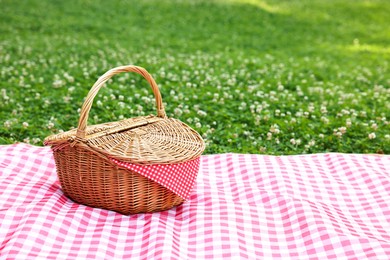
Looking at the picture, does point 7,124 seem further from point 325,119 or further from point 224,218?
point 325,119

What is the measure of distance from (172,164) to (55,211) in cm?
88

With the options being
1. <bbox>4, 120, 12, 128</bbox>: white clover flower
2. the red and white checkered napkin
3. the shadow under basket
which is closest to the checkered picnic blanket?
the shadow under basket

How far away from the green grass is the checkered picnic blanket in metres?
1.06

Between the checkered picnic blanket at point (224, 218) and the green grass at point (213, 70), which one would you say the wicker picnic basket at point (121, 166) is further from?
the green grass at point (213, 70)

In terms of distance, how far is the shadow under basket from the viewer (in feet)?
12.6

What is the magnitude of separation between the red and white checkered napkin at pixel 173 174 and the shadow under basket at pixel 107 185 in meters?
0.05

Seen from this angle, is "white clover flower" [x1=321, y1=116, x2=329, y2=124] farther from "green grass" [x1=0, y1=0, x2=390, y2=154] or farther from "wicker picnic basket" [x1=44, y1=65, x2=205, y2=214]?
"wicker picnic basket" [x1=44, y1=65, x2=205, y2=214]

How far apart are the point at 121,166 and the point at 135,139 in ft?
1.22

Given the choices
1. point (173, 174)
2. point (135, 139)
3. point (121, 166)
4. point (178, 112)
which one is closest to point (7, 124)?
point (178, 112)

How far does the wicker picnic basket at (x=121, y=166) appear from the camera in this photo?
12.5 feet

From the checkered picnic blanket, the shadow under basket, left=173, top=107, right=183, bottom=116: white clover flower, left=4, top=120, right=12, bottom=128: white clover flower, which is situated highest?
the shadow under basket

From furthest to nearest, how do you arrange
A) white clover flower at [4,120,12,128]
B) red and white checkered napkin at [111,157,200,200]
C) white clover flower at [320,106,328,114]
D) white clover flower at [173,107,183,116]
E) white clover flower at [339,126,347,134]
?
white clover flower at [320,106,328,114] → white clover flower at [173,107,183,116] → white clover flower at [339,126,347,134] → white clover flower at [4,120,12,128] → red and white checkered napkin at [111,157,200,200]

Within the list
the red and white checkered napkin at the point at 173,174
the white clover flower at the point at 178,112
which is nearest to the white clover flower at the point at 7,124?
the white clover flower at the point at 178,112

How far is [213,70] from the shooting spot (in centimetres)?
866
